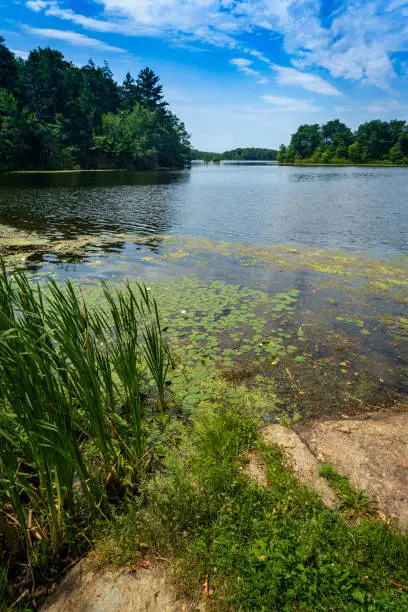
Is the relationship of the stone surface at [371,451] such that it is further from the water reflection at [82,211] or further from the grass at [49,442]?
the water reflection at [82,211]

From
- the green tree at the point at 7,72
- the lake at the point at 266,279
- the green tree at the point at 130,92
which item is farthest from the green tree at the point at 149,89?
the lake at the point at 266,279

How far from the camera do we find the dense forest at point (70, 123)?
1788 inches

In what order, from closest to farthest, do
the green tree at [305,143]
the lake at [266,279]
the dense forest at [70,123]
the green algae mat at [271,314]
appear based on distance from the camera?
1. the green algae mat at [271,314]
2. the lake at [266,279]
3. the dense forest at [70,123]
4. the green tree at [305,143]

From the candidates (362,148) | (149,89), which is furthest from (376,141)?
(149,89)

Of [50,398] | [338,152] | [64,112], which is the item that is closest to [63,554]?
[50,398]

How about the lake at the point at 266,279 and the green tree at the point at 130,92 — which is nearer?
the lake at the point at 266,279

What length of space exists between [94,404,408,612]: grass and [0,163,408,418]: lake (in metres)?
1.50

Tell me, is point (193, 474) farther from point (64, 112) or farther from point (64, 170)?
point (64, 112)

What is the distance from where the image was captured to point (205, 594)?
2107 millimetres

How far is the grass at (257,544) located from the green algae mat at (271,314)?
133 centimetres

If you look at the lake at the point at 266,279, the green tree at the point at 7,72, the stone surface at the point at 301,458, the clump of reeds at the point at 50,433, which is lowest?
the lake at the point at 266,279

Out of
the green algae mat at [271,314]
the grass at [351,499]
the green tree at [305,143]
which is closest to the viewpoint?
the grass at [351,499]

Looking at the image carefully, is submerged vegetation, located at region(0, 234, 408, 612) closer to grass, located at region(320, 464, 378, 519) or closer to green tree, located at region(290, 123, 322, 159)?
grass, located at region(320, 464, 378, 519)

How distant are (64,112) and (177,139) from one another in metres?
28.4
